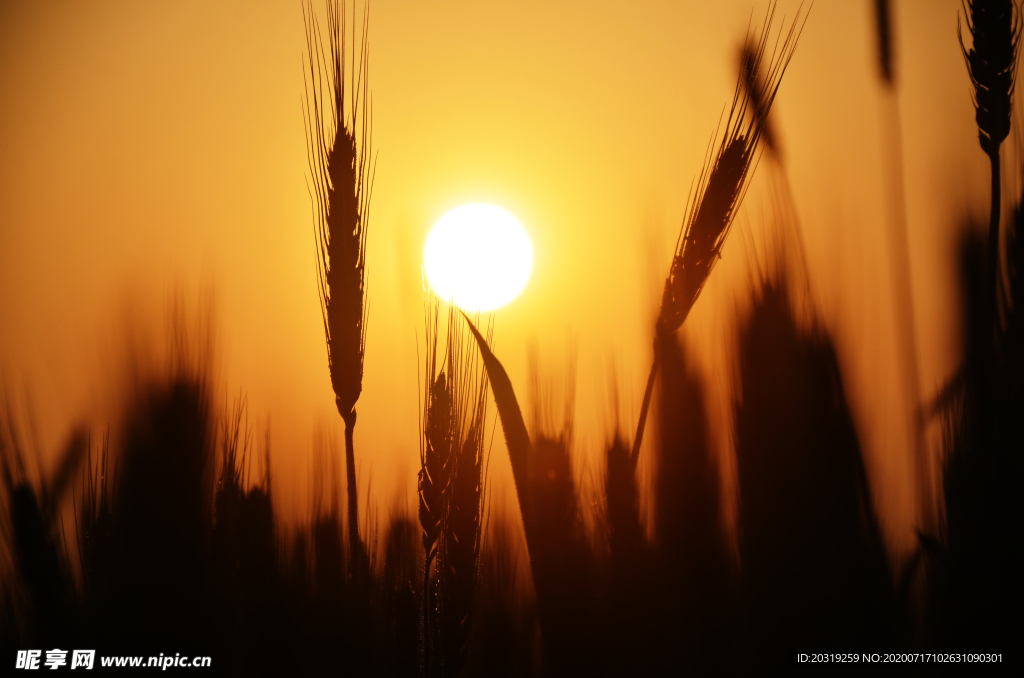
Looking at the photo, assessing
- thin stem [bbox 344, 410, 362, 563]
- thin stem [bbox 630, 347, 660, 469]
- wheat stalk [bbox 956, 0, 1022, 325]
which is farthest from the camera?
wheat stalk [bbox 956, 0, 1022, 325]

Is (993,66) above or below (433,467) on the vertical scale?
above

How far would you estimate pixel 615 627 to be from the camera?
66 cm

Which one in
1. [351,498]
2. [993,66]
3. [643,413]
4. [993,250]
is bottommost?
[351,498]

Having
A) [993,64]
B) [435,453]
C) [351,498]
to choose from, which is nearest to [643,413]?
[435,453]

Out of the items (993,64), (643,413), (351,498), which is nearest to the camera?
(643,413)

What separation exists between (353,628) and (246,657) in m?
0.20

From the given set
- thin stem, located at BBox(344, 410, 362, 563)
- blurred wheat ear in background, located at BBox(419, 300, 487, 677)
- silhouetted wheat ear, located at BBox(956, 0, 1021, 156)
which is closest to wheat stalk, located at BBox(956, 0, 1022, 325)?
silhouetted wheat ear, located at BBox(956, 0, 1021, 156)

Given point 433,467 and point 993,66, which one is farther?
point 993,66

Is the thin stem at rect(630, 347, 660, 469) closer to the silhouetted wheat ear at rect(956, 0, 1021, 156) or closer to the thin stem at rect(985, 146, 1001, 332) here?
the thin stem at rect(985, 146, 1001, 332)

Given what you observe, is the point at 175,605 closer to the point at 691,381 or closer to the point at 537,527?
the point at 537,527

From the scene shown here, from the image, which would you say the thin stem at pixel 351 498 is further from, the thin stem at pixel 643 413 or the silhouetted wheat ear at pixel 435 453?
the thin stem at pixel 643 413

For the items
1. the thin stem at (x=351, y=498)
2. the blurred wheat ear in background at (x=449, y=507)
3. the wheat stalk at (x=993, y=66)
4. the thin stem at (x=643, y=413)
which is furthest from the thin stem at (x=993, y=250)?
the thin stem at (x=351, y=498)

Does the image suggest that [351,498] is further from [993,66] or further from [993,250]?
[993,66]

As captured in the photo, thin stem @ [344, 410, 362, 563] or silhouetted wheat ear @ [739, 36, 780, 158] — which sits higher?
silhouetted wheat ear @ [739, 36, 780, 158]
